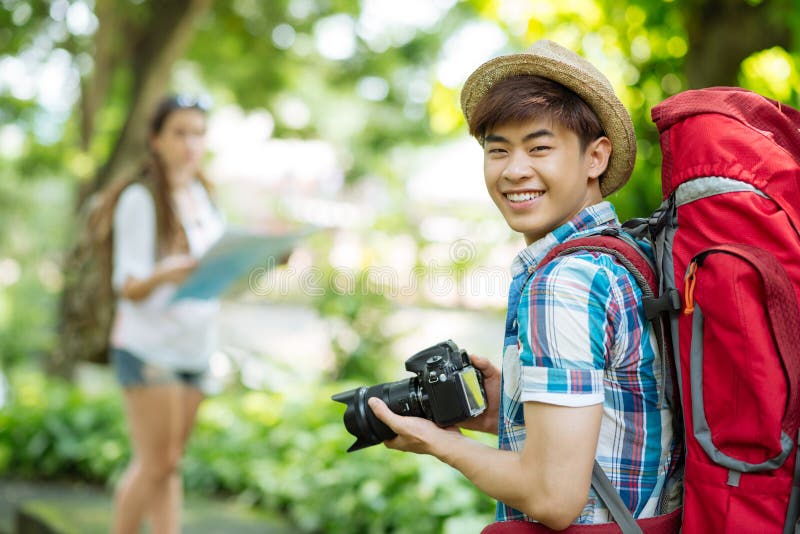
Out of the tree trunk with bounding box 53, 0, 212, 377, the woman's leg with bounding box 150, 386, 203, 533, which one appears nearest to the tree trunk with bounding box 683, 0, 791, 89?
the woman's leg with bounding box 150, 386, 203, 533

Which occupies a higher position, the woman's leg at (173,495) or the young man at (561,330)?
the young man at (561,330)

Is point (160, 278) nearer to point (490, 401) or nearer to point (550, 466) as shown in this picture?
point (490, 401)

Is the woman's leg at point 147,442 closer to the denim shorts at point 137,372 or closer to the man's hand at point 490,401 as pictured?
the denim shorts at point 137,372

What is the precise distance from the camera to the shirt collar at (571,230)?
1.63 metres

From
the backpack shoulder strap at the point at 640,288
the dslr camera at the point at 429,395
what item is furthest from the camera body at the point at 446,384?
the backpack shoulder strap at the point at 640,288

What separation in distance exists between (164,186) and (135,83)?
14.9 feet

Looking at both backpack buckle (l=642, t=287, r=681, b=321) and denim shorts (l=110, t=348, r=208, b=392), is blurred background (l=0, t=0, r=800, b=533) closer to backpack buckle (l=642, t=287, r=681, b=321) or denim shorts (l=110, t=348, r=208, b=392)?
denim shorts (l=110, t=348, r=208, b=392)

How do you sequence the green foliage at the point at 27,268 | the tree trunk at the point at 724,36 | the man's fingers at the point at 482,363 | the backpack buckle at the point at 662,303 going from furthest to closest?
the green foliage at the point at 27,268 < the tree trunk at the point at 724,36 < the man's fingers at the point at 482,363 < the backpack buckle at the point at 662,303

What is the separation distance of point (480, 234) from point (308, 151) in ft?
24.5

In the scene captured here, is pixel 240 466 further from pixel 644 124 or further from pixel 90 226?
pixel 644 124

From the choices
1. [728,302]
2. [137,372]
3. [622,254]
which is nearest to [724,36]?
[622,254]

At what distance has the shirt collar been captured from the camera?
5.34 feet

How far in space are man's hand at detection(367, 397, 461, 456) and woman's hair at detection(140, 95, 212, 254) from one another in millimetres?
1947

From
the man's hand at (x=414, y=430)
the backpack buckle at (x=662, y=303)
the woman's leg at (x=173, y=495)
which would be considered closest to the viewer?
the backpack buckle at (x=662, y=303)
